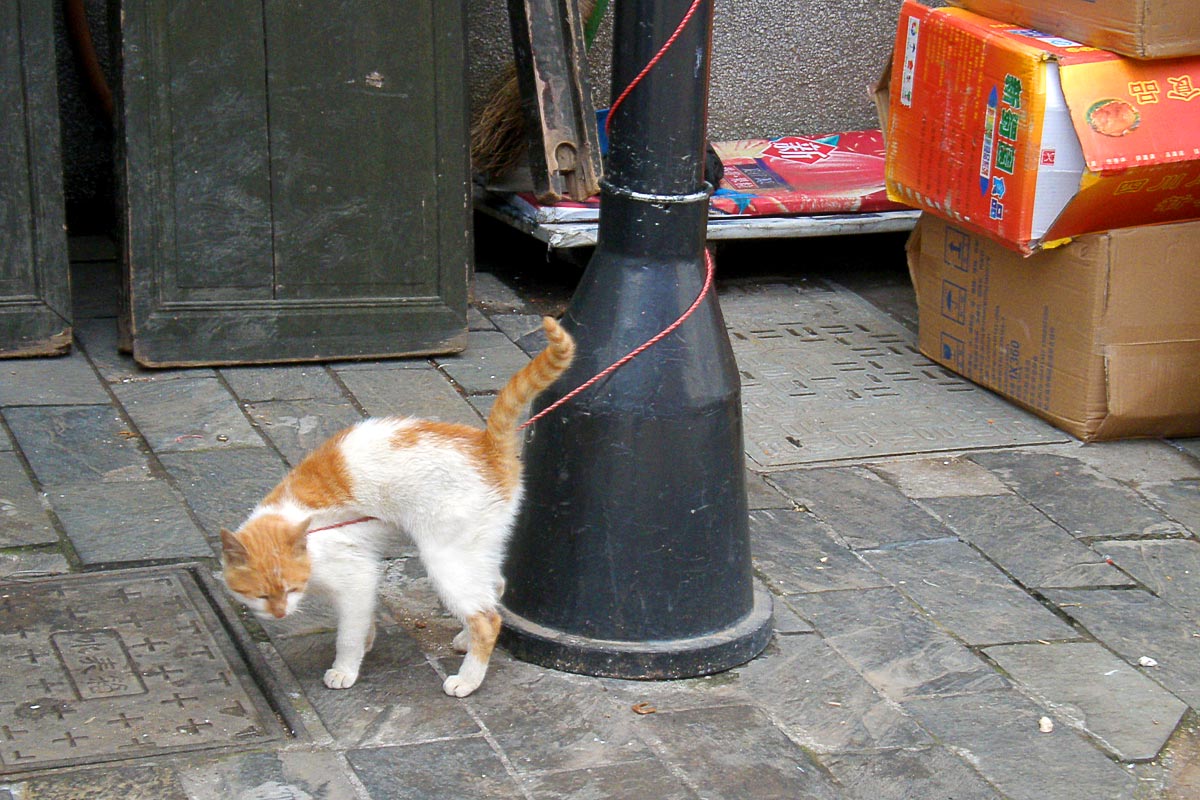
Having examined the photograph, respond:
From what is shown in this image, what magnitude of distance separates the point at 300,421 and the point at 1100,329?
264 cm

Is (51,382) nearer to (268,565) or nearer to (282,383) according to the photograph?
(282,383)

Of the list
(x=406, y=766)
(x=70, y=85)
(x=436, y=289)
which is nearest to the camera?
(x=406, y=766)

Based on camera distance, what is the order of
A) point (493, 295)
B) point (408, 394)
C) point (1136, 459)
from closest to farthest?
point (1136, 459) < point (408, 394) < point (493, 295)

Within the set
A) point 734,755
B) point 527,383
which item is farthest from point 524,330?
point 734,755

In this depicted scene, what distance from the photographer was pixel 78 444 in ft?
13.9

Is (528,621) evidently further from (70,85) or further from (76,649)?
(70,85)

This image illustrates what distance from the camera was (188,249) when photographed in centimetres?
477

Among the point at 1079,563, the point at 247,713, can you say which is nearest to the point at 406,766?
the point at 247,713

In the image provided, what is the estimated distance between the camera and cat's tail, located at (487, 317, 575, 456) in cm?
288

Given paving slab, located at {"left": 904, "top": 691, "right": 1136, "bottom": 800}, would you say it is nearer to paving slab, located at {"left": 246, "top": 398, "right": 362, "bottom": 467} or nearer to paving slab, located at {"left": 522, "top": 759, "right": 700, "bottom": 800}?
paving slab, located at {"left": 522, "top": 759, "right": 700, "bottom": 800}

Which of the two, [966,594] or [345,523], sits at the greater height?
[345,523]

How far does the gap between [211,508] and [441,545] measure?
1.15 meters

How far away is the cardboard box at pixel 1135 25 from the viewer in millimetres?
4363

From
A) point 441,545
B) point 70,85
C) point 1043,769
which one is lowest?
point 1043,769
